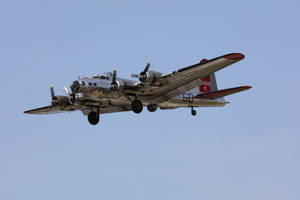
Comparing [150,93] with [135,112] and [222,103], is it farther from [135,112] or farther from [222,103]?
[222,103]

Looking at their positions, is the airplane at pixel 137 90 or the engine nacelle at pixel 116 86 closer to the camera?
the airplane at pixel 137 90

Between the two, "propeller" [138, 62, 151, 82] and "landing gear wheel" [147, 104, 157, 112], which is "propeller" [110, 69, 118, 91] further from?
"landing gear wheel" [147, 104, 157, 112]

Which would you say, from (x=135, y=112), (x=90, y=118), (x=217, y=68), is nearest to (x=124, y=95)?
(x=135, y=112)

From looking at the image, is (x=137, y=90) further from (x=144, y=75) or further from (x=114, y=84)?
(x=114, y=84)

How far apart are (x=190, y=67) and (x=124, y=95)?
4752 mm

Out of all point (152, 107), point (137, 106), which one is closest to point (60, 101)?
point (137, 106)

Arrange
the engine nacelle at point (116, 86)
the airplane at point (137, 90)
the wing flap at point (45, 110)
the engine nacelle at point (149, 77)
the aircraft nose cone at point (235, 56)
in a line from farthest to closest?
the wing flap at point (45, 110), the engine nacelle at point (116, 86), the engine nacelle at point (149, 77), the airplane at point (137, 90), the aircraft nose cone at point (235, 56)

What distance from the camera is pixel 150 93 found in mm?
32469

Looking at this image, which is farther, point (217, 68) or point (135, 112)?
point (135, 112)

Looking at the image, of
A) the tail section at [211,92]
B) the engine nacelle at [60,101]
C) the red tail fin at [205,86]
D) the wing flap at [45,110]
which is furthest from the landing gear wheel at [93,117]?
the red tail fin at [205,86]

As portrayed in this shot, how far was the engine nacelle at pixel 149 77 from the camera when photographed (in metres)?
30.9

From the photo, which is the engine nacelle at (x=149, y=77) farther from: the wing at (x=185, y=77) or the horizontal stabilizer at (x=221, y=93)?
the horizontal stabilizer at (x=221, y=93)

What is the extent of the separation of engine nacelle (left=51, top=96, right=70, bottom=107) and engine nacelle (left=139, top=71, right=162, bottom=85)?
5.90 metres

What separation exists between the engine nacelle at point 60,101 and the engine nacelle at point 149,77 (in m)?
5.90
